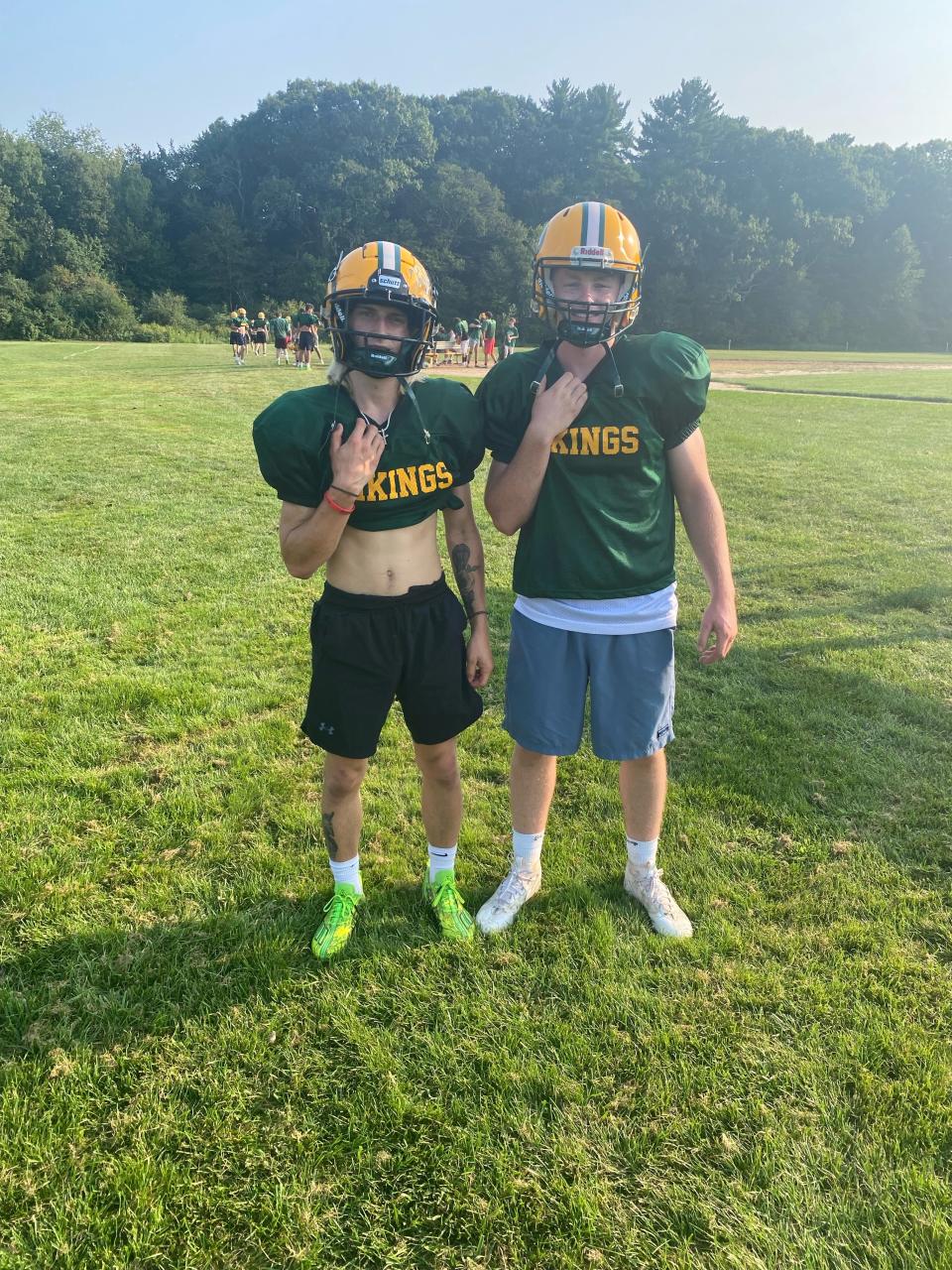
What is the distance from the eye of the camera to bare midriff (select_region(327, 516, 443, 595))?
2.36m

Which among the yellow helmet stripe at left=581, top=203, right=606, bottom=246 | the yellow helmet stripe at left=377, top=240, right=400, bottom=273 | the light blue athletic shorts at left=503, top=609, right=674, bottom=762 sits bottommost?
the light blue athletic shorts at left=503, top=609, right=674, bottom=762

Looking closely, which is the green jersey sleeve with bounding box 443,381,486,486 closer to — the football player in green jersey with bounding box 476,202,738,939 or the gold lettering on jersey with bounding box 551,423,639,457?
the football player in green jersey with bounding box 476,202,738,939

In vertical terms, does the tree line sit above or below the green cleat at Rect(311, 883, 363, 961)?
above

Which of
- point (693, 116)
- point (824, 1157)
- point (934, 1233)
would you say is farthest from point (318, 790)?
point (693, 116)

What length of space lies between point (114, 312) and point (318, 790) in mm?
52198

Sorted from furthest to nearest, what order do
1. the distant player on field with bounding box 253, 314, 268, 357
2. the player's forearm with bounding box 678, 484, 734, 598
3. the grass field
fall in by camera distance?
the distant player on field with bounding box 253, 314, 268, 357, the player's forearm with bounding box 678, 484, 734, 598, the grass field

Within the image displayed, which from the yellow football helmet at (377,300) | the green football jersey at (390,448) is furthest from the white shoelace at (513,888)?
the yellow football helmet at (377,300)

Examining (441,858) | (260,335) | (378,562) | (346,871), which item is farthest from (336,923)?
(260,335)

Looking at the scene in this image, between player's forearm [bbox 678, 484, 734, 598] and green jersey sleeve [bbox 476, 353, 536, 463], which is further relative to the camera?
player's forearm [bbox 678, 484, 734, 598]

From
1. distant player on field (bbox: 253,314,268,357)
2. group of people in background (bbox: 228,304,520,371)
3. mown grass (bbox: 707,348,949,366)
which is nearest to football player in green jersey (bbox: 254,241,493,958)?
group of people in background (bbox: 228,304,520,371)

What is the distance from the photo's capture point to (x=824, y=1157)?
192 centimetres

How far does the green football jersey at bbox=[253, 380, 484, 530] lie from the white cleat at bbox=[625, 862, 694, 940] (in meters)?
1.53

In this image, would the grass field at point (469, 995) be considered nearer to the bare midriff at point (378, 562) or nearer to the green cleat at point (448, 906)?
the green cleat at point (448, 906)

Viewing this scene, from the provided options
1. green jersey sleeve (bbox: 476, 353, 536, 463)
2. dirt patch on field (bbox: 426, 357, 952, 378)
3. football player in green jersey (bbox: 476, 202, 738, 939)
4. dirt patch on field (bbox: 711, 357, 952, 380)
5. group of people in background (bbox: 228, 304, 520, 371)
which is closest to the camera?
football player in green jersey (bbox: 476, 202, 738, 939)
